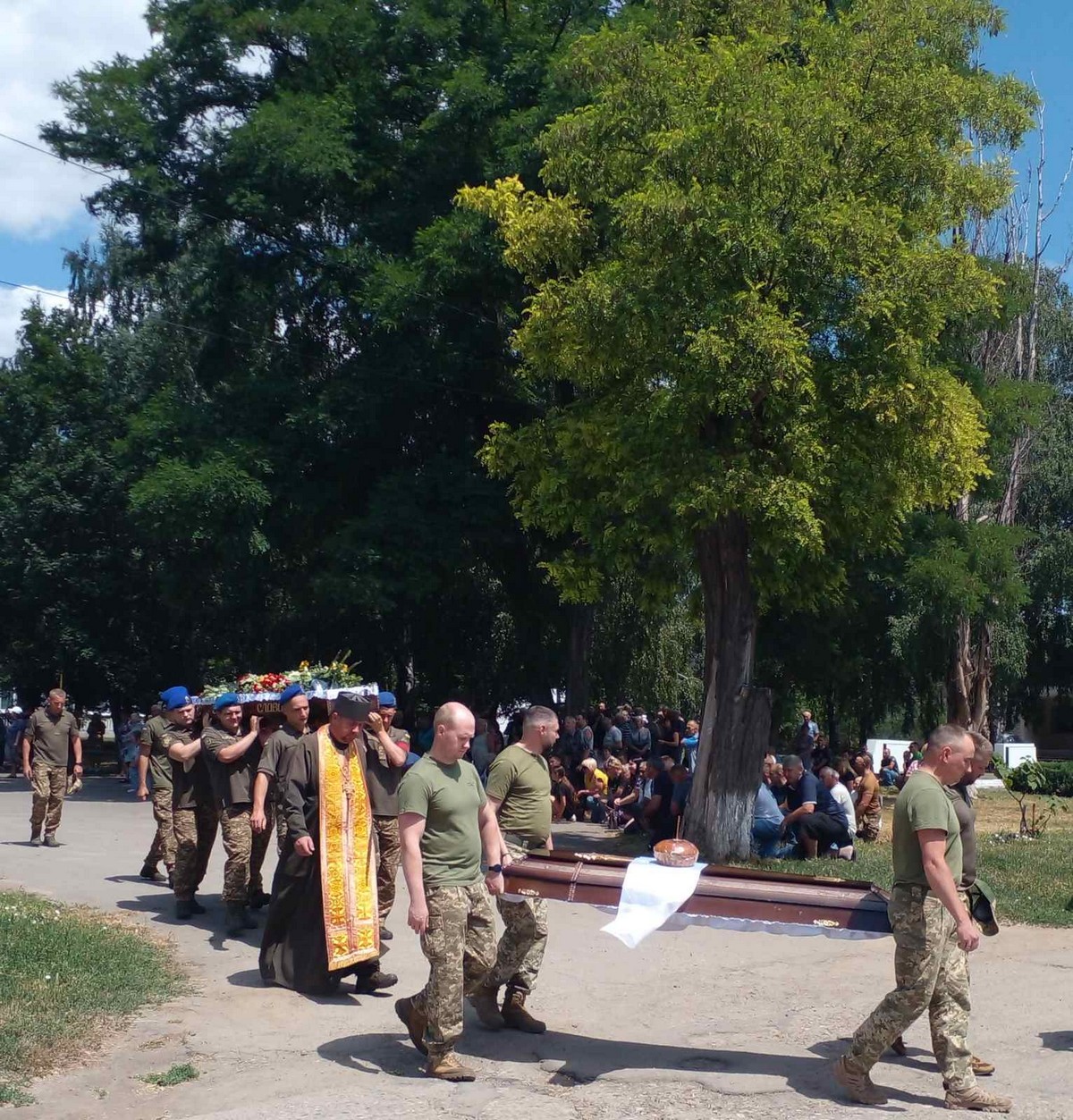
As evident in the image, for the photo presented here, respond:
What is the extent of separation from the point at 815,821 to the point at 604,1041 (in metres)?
8.42

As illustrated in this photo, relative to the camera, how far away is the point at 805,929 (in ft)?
22.2

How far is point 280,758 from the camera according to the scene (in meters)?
9.30

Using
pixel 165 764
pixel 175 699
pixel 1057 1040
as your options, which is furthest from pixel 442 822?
pixel 165 764

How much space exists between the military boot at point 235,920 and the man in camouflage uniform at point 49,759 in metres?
6.15

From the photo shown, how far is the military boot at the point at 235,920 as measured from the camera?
10.5 m


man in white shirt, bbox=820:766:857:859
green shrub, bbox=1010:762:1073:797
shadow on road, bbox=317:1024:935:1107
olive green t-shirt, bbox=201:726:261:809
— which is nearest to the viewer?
shadow on road, bbox=317:1024:935:1107

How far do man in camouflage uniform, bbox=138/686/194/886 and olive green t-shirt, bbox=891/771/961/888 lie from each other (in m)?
7.24

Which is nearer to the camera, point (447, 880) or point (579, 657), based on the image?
point (447, 880)

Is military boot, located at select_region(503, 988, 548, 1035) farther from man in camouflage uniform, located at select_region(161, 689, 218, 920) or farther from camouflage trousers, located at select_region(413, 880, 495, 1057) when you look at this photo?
man in camouflage uniform, located at select_region(161, 689, 218, 920)

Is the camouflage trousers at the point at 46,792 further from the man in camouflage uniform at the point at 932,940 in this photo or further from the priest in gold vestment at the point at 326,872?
the man in camouflage uniform at the point at 932,940

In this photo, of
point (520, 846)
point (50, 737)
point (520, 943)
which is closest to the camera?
point (520, 943)

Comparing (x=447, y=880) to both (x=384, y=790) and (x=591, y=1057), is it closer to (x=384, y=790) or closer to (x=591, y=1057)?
(x=591, y=1057)

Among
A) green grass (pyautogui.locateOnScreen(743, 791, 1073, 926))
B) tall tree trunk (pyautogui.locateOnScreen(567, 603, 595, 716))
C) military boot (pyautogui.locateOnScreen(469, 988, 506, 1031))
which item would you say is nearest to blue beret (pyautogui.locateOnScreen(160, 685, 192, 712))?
military boot (pyautogui.locateOnScreen(469, 988, 506, 1031))

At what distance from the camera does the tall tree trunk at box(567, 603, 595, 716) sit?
87.6ft
